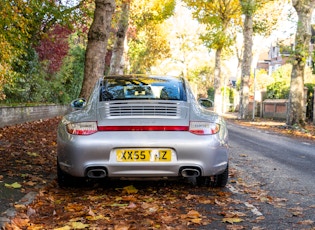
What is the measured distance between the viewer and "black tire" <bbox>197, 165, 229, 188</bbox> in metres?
6.33

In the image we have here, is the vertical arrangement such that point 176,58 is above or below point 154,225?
above

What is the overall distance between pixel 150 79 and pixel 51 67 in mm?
19295

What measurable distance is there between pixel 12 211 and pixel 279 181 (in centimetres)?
416

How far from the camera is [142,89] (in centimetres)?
659

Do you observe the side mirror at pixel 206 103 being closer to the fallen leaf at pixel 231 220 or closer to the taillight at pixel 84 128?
the taillight at pixel 84 128

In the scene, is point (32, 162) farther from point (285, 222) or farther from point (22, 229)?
point (285, 222)

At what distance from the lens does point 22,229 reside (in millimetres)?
4391

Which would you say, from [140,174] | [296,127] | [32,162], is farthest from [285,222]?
[296,127]

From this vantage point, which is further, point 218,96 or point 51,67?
point 218,96

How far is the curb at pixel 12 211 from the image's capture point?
437cm

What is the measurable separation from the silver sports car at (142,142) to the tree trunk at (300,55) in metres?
16.6

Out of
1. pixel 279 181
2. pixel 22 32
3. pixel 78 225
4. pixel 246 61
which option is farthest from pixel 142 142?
pixel 246 61

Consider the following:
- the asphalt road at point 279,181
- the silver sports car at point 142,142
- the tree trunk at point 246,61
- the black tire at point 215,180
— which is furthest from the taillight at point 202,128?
the tree trunk at point 246,61

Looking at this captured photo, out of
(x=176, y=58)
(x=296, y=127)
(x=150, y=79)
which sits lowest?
(x=296, y=127)
